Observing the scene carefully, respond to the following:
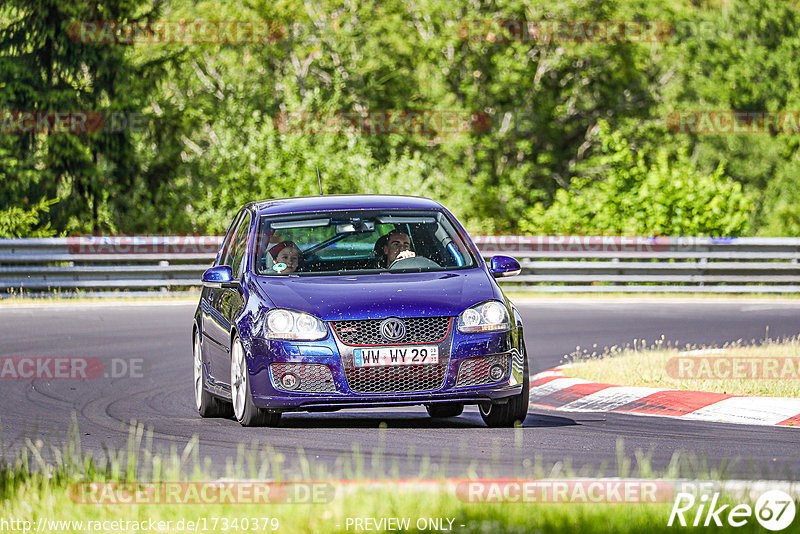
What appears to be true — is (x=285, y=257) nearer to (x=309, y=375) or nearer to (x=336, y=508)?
(x=309, y=375)

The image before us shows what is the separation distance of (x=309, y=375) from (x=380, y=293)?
71 centimetres

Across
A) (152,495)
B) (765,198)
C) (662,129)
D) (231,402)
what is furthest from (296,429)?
(765,198)

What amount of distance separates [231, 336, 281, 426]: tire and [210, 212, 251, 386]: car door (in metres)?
0.18

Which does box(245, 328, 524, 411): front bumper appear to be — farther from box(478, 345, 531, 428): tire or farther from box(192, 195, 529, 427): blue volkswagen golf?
box(478, 345, 531, 428): tire

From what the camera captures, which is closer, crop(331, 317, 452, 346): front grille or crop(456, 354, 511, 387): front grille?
crop(331, 317, 452, 346): front grille

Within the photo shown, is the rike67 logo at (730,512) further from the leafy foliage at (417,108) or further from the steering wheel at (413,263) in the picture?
the leafy foliage at (417,108)

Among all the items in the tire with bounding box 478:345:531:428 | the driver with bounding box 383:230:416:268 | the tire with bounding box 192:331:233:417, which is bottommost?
the tire with bounding box 192:331:233:417

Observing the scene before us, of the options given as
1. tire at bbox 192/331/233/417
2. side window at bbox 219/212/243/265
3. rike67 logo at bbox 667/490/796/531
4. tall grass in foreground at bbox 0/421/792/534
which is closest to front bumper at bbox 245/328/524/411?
tire at bbox 192/331/233/417

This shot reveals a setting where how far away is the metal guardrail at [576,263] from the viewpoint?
24641 mm

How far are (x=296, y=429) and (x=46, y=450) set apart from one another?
174cm

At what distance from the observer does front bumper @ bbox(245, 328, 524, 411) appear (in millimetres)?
9125

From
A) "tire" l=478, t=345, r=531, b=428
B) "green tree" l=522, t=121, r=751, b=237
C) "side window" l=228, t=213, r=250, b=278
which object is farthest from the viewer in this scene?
"green tree" l=522, t=121, r=751, b=237

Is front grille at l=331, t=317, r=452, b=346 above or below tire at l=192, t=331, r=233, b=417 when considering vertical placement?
above

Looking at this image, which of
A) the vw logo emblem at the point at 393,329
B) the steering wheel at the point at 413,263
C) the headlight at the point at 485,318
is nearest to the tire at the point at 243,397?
the vw logo emblem at the point at 393,329
